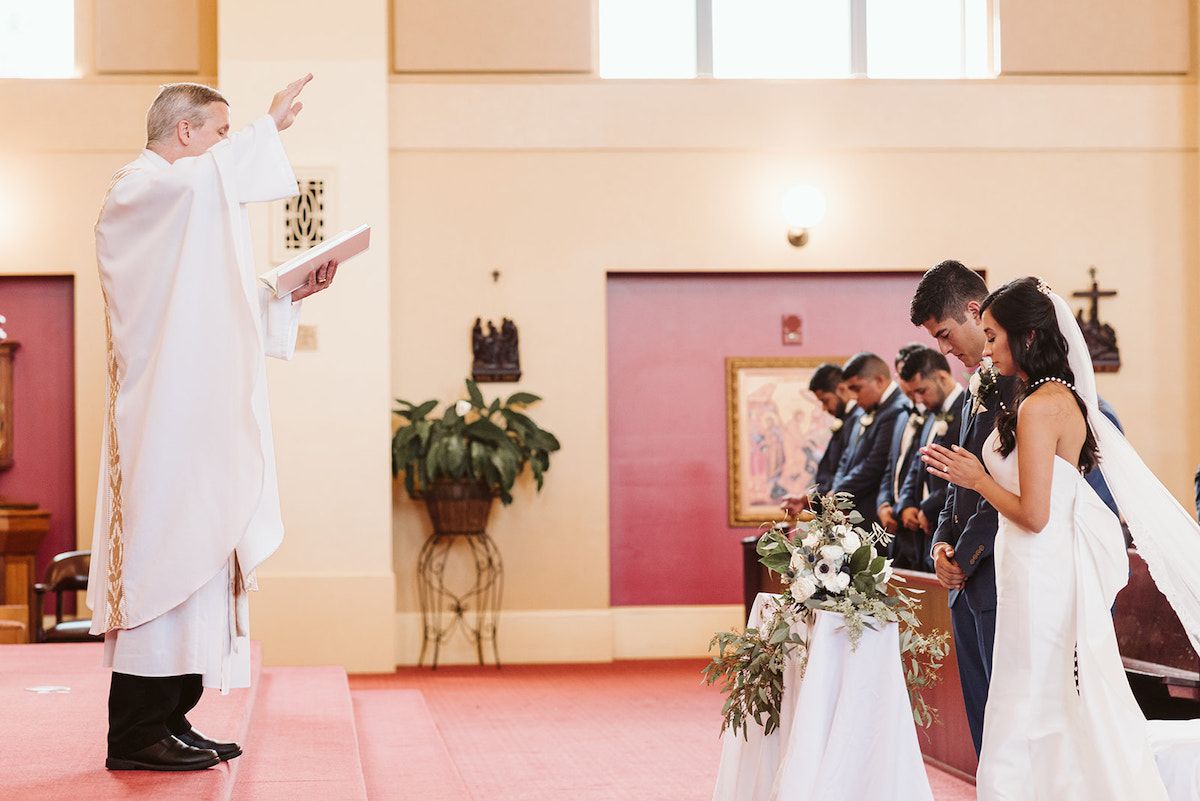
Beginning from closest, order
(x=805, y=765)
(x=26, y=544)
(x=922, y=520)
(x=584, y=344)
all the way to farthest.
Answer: (x=805, y=765) < (x=922, y=520) < (x=26, y=544) < (x=584, y=344)

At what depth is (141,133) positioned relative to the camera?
8258 millimetres

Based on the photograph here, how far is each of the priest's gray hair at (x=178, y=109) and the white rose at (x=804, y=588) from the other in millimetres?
1974

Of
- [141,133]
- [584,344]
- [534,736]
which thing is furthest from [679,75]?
[534,736]

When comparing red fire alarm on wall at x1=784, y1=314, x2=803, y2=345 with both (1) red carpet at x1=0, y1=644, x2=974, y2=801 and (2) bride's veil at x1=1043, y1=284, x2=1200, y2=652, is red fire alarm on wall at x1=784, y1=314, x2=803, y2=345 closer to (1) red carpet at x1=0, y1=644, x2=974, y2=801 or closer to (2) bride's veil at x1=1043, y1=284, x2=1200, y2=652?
(1) red carpet at x1=0, y1=644, x2=974, y2=801

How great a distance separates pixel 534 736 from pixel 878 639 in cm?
306

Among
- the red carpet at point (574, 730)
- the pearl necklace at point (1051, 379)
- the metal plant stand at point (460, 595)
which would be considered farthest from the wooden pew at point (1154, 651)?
the metal plant stand at point (460, 595)

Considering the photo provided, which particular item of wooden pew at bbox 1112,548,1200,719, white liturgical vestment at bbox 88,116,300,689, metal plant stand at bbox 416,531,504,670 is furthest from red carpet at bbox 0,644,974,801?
wooden pew at bbox 1112,548,1200,719

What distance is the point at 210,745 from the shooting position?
132 inches

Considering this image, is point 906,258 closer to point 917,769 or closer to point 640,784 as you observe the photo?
point 640,784

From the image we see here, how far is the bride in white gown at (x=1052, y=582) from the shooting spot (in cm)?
307

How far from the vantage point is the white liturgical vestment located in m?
3.09

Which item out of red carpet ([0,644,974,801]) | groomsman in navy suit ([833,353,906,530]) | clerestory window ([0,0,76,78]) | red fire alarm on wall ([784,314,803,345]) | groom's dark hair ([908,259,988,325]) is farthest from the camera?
red fire alarm on wall ([784,314,803,345])

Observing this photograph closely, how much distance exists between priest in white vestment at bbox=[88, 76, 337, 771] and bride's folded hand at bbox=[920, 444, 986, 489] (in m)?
1.73

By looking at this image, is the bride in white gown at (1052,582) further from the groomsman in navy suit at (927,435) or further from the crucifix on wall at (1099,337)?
the crucifix on wall at (1099,337)
